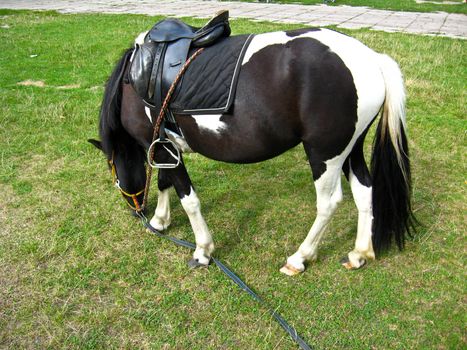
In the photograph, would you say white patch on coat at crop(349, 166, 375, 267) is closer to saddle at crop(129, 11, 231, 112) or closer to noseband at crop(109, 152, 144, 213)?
saddle at crop(129, 11, 231, 112)

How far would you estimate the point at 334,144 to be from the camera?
2.43 m

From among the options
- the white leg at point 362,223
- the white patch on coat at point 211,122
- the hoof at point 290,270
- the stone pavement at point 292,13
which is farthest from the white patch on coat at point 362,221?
the stone pavement at point 292,13

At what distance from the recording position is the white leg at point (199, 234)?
292cm

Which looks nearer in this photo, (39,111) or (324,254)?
(324,254)

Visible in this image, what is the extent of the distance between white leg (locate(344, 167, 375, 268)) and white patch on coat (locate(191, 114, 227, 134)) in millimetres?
1009

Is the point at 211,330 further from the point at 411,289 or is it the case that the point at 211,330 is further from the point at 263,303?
the point at 411,289

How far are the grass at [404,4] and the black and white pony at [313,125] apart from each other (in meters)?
14.0

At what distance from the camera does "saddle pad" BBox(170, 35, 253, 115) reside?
2428 mm

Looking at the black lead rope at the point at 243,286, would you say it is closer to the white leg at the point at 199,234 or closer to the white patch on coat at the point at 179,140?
the white leg at the point at 199,234

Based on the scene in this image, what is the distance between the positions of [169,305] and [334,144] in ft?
4.85

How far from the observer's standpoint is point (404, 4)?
52.3 ft

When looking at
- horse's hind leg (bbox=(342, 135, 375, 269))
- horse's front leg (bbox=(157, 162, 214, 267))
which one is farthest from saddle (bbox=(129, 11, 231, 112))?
horse's hind leg (bbox=(342, 135, 375, 269))

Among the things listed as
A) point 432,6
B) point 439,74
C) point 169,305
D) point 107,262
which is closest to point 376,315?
point 169,305

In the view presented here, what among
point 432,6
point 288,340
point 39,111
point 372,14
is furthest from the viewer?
point 432,6
